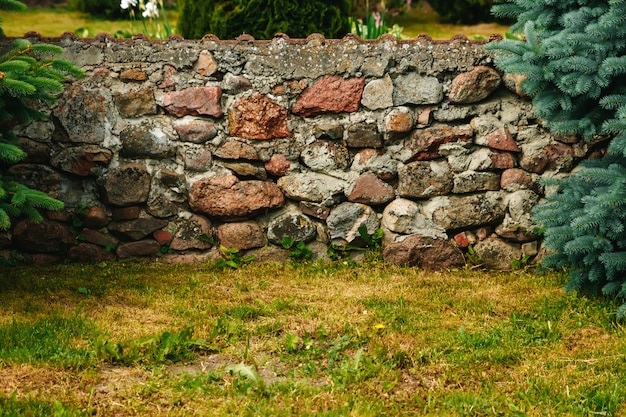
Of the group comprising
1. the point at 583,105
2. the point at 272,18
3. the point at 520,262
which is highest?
the point at 272,18

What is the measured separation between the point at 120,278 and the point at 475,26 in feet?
22.5

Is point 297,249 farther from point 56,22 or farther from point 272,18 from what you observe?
point 56,22

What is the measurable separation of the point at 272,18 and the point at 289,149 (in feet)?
3.42

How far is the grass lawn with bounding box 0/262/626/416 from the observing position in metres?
2.99

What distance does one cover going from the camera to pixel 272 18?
5.20 meters

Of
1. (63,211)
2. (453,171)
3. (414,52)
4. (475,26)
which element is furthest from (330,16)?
(475,26)

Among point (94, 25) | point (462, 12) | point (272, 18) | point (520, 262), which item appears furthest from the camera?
point (462, 12)

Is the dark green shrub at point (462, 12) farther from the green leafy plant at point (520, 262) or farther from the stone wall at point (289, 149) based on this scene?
the green leafy plant at point (520, 262)

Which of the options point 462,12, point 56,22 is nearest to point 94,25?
point 56,22

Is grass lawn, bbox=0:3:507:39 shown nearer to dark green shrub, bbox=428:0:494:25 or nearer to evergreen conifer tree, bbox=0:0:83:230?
dark green shrub, bbox=428:0:494:25

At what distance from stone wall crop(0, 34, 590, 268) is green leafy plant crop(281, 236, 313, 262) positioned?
2.2 inches

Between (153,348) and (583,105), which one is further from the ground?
(583,105)

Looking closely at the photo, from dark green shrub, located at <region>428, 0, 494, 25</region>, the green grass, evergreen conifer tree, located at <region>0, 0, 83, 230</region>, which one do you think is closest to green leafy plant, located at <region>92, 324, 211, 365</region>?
evergreen conifer tree, located at <region>0, 0, 83, 230</region>

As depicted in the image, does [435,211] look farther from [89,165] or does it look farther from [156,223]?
[89,165]
